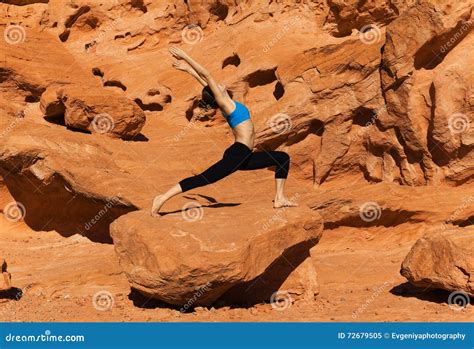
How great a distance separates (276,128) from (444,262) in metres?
5.16

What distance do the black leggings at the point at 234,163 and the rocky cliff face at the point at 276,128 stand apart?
460 millimetres

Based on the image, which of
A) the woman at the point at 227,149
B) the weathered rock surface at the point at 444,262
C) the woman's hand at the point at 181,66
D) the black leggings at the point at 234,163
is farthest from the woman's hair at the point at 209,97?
the weathered rock surface at the point at 444,262

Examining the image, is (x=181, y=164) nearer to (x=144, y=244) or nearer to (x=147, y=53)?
(x=144, y=244)

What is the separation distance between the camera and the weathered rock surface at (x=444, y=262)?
22.8 ft

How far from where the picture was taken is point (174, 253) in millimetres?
6699

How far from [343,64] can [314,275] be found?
16.4ft

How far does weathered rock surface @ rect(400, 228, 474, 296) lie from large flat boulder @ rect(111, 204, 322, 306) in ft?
3.98

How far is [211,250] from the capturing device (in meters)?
6.67

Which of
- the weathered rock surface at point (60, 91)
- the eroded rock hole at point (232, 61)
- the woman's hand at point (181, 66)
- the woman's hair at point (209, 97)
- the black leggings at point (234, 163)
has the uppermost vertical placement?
the woman's hand at point (181, 66)

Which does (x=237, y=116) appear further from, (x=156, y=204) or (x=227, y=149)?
(x=156, y=204)

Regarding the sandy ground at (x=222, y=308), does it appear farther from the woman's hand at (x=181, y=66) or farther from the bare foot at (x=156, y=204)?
the woman's hand at (x=181, y=66)

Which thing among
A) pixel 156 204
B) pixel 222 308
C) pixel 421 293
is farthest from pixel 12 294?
pixel 421 293

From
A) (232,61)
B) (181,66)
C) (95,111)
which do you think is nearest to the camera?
(181,66)

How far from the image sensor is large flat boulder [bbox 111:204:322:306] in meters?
6.67
